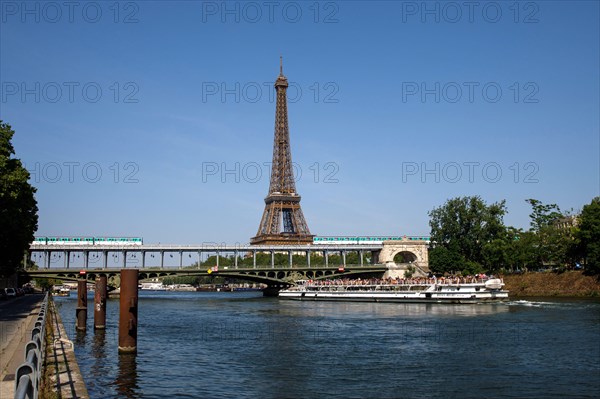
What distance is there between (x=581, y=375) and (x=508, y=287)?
271 ft

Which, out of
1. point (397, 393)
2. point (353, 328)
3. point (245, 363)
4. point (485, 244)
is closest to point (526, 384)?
point (397, 393)

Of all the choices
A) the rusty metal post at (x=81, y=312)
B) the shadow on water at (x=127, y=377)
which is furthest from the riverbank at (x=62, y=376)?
the rusty metal post at (x=81, y=312)

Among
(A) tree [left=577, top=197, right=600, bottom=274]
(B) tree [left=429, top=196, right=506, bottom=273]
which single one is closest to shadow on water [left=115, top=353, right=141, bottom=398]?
(A) tree [left=577, top=197, right=600, bottom=274]

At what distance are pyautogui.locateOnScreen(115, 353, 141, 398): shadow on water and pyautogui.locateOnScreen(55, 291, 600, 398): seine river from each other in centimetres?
4

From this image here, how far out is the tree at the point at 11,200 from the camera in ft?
172

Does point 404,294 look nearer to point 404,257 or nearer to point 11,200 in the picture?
point 404,257

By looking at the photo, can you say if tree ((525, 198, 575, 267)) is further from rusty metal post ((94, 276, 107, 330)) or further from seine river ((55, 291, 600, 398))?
rusty metal post ((94, 276, 107, 330))

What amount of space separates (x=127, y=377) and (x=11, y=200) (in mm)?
33085

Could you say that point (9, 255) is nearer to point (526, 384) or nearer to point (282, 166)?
point (526, 384)

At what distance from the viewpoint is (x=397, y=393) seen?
2427 cm

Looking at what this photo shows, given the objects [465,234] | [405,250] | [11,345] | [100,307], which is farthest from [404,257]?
[11,345]

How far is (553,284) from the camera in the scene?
97688mm

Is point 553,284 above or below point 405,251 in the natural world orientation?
below

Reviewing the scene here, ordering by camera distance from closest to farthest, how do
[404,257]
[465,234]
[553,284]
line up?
[553,284], [465,234], [404,257]
